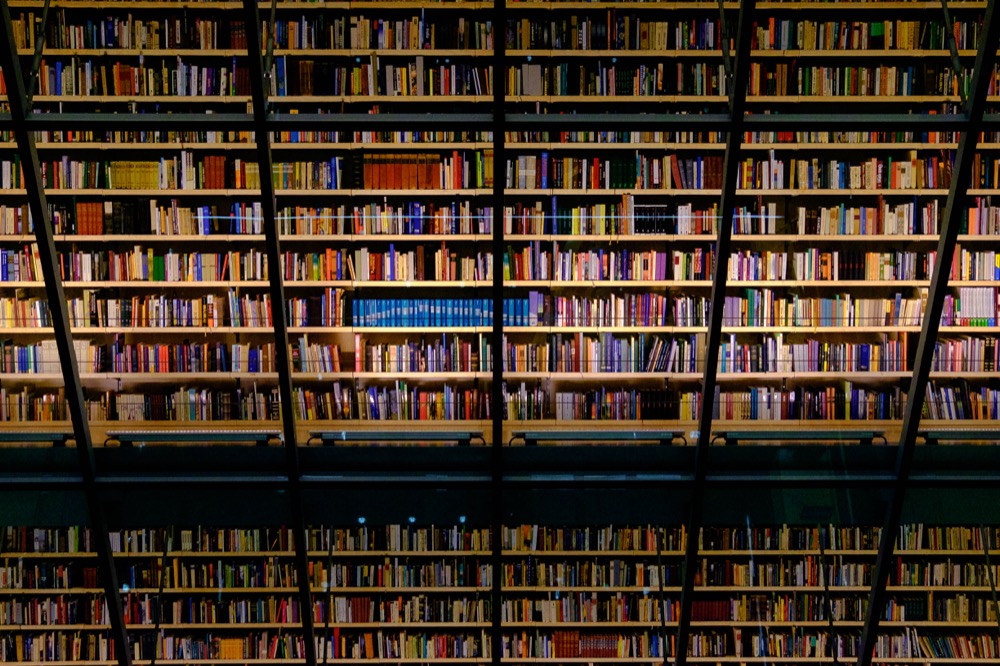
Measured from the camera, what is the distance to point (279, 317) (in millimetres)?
5109

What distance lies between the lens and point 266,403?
215 inches

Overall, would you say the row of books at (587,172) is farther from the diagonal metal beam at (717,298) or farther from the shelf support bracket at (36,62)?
the shelf support bracket at (36,62)

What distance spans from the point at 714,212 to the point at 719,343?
77cm

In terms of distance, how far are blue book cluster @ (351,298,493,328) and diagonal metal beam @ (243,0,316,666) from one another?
1.50ft

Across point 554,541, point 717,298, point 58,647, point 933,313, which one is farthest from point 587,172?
point 58,647

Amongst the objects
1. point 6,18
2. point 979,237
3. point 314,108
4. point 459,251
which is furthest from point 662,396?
point 6,18

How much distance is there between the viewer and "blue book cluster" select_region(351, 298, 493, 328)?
17.4ft

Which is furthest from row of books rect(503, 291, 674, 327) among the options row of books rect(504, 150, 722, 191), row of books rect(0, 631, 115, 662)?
row of books rect(0, 631, 115, 662)

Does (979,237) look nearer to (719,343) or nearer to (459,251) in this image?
(719,343)

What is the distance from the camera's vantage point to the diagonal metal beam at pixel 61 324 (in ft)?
14.6

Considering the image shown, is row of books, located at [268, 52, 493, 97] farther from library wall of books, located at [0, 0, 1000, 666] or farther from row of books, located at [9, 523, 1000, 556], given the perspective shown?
row of books, located at [9, 523, 1000, 556]

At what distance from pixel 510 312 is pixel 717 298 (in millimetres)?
1192

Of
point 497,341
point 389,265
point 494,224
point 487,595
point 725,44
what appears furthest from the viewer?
point 487,595

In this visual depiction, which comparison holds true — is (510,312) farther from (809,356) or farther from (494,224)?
(809,356)
